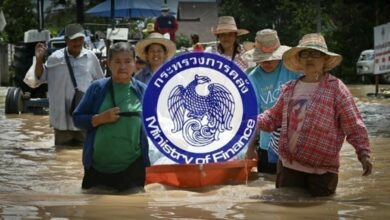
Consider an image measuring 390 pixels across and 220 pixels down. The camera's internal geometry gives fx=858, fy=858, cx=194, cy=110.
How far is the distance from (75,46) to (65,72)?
397 millimetres

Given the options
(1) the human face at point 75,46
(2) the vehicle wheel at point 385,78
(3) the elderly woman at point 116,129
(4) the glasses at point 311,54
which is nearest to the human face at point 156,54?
(3) the elderly woman at point 116,129

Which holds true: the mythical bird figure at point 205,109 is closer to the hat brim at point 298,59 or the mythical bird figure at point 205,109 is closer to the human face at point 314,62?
the hat brim at point 298,59

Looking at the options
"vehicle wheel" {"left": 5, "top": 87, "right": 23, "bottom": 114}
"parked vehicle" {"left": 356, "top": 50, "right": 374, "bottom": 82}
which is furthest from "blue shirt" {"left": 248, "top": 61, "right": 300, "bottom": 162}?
"parked vehicle" {"left": 356, "top": 50, "right": 374, "bottom": 82}

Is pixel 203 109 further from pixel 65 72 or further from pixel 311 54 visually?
pixel 65 72

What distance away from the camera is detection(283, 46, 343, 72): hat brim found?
623 centimetres

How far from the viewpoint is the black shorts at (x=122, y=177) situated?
→ 643 centimetres

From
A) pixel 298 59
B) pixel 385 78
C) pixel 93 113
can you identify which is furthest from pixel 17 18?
pixel 298 59

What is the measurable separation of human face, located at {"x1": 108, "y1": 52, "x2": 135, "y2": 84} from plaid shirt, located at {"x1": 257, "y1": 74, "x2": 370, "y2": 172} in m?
1.36

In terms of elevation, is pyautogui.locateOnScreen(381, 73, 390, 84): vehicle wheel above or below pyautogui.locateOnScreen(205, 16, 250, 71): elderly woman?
below

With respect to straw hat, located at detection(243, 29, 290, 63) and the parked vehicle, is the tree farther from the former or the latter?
straw hat, located at detection(243, 29, 290, 63)

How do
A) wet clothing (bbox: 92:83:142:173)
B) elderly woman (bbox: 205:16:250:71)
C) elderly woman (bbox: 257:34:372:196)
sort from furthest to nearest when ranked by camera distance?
1. elderly woman (bbox: 205:16:250:71)
2. wet clothing (bbox: 92:83:142:173)
3. elderly woman (bbox: 257:34:372:196)

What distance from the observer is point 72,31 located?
10.1 meters

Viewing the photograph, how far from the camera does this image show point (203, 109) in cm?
686

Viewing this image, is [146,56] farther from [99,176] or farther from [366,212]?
[366,212]
